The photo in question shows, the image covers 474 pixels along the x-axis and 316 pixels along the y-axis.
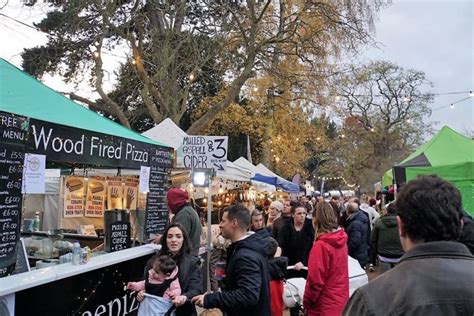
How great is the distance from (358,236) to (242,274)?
5639 mm

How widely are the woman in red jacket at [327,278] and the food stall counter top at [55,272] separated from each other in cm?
189

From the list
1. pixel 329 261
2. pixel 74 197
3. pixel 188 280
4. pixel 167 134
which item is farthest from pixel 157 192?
pixel 167 134

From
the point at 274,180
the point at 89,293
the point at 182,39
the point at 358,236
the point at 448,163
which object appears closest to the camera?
the point at 89,293

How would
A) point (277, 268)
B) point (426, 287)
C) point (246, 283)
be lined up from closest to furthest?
point (426, 287), point (246, 283), point (277, 268)

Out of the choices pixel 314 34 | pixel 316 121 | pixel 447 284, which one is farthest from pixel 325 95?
pixel 447 284

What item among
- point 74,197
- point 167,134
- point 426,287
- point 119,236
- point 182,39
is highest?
point 182,39

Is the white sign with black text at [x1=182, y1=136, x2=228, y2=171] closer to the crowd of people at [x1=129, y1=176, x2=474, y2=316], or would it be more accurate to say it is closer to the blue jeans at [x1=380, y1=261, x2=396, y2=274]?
the crowd of people at [x1=129, y1=176, x2=474, y2=316]

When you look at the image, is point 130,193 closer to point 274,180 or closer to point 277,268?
point 277,268

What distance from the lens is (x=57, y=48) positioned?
49.9 ft

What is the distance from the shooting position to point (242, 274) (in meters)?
3.05

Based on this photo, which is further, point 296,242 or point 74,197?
point 74,197

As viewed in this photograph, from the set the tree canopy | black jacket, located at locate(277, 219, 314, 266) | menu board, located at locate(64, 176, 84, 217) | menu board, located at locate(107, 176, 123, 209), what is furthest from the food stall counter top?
the tree canopy

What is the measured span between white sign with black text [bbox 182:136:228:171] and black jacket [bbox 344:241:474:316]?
19.9 feet

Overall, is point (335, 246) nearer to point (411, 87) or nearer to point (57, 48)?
point (57, 48)
